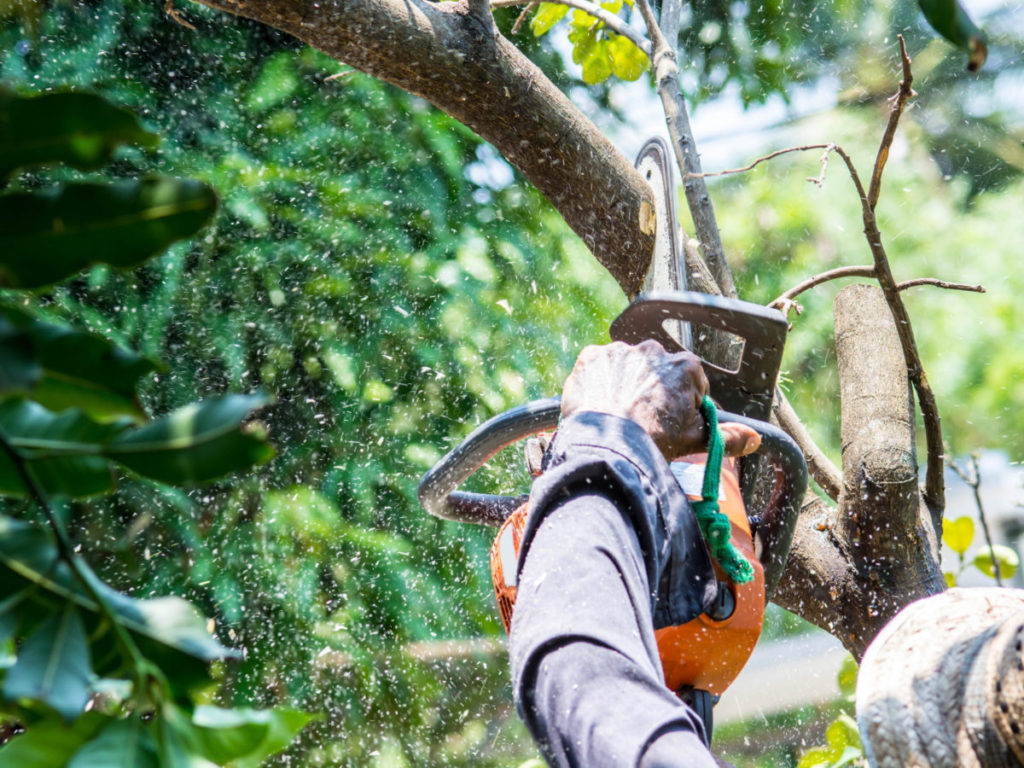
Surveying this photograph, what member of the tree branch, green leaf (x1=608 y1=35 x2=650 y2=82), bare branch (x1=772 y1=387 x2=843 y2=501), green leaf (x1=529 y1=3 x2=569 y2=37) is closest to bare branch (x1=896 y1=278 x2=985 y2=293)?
the tree branch

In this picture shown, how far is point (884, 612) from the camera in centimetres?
116

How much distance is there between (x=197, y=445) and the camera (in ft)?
0.52

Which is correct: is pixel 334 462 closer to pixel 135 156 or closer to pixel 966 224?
pixel 135 156

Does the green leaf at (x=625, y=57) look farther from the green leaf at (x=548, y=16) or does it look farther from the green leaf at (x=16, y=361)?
the green leaf at (x=16, y=361)

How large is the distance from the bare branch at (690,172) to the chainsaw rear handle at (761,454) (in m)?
0.67

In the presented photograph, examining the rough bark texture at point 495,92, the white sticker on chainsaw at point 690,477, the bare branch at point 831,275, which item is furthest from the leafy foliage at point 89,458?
the bare branch at point 831,275

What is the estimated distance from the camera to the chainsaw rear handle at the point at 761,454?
77 cm

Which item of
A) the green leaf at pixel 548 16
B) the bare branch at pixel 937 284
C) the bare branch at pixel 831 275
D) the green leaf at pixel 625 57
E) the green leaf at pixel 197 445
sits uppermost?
the green leaf at pixel 548 16

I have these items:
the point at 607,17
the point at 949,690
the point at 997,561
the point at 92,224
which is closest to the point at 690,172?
the point at 607,17

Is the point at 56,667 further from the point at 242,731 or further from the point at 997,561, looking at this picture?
the point at 997,561

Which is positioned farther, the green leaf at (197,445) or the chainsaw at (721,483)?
the chainsaw at (721,483)

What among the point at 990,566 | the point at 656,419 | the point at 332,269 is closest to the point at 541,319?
the point at 332,269

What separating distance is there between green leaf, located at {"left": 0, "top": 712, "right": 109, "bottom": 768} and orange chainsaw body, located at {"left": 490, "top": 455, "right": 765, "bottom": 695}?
0.46 metres

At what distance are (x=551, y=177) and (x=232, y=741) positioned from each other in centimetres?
119
